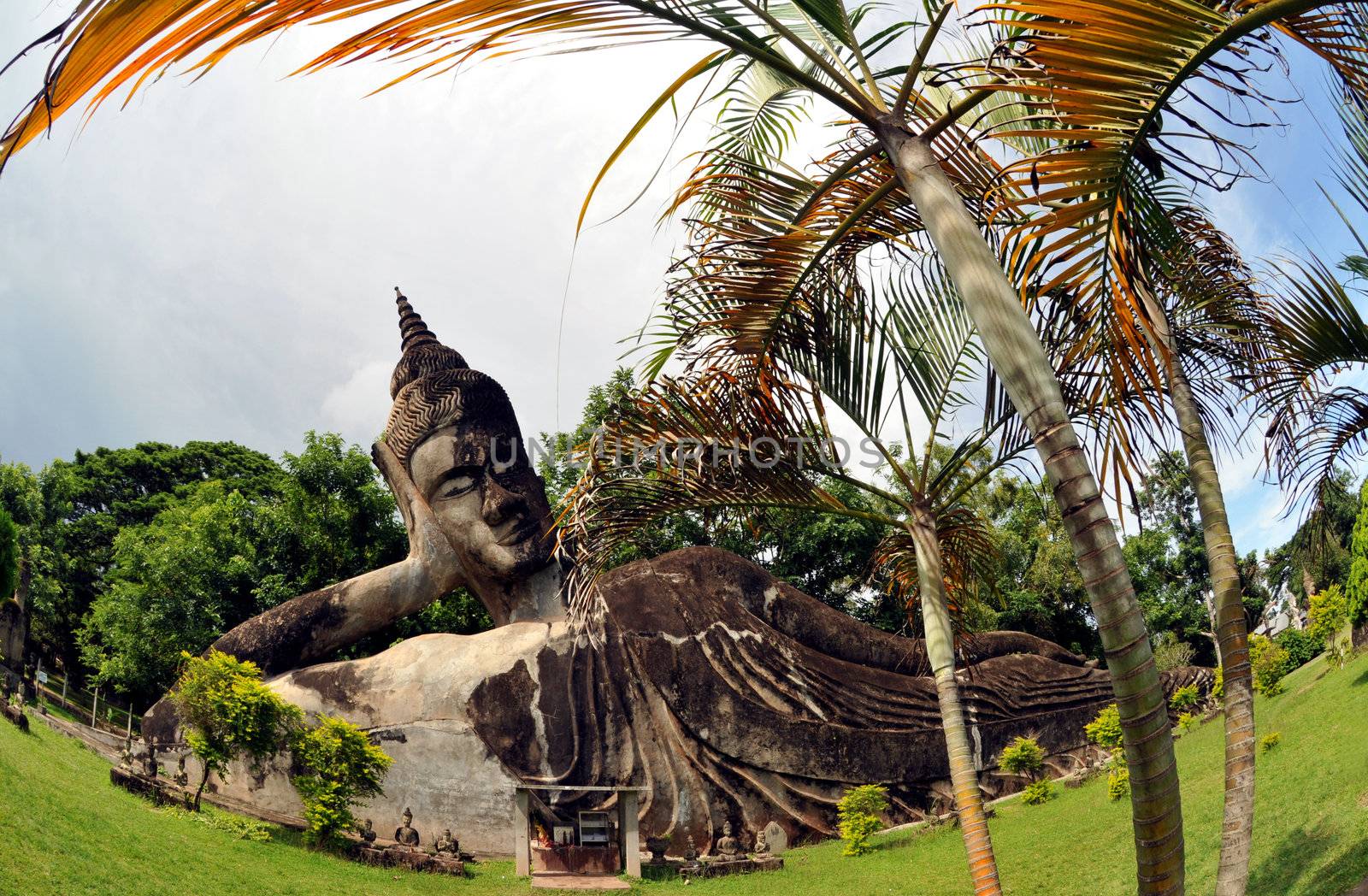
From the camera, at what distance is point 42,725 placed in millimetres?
13031

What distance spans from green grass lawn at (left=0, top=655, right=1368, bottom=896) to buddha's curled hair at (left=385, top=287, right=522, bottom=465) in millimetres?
4814

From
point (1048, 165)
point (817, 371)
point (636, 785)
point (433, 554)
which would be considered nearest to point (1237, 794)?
point (817, 371)

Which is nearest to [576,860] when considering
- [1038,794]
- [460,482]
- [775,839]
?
[775,839]

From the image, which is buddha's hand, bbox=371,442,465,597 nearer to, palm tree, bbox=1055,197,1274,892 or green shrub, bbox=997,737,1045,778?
green shrub, bbox=997,737,1045,778

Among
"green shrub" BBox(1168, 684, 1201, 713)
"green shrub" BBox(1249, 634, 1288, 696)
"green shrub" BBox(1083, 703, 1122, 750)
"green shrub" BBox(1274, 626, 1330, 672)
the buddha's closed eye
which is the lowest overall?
"green shrub" BBox(1083, 703, 1122, 750)

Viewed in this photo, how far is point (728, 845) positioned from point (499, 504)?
452 cm

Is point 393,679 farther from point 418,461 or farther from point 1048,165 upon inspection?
point 1048,165

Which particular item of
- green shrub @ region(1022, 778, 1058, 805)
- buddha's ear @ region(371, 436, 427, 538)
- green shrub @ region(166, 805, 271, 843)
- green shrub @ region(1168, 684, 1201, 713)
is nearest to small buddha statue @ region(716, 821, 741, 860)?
green shrub @ region(1022, 778, 1058, 805)

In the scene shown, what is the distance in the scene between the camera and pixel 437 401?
12.4 metres

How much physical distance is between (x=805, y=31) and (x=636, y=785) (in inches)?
302

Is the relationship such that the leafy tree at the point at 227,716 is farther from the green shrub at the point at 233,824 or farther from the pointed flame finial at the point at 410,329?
the pointed flame finial at the point at 410,329

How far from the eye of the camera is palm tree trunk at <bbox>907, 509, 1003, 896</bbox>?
4059mm

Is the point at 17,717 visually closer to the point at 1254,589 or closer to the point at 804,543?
the point at 804,543

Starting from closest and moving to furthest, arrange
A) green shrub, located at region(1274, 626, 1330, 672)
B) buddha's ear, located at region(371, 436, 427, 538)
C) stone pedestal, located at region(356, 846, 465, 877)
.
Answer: stone pedestal, located at region(356, 846, 465, 877)
buddha's ear, located at region(371, 436, 427, 538)
green shrub, located at region(1274, 626, 1330, 672)
